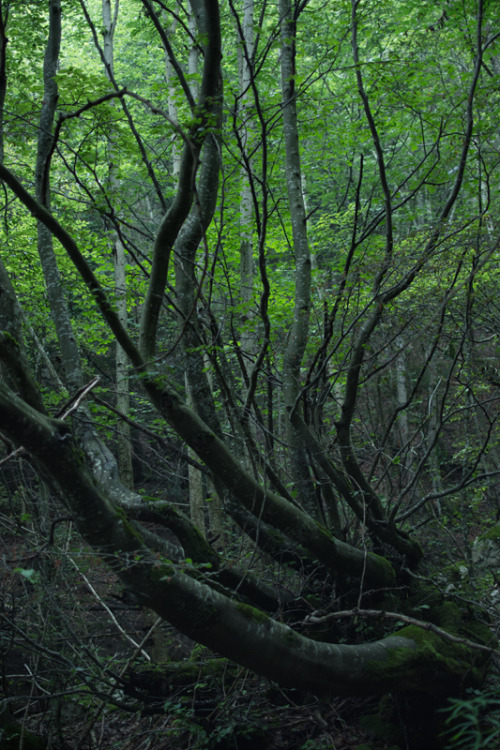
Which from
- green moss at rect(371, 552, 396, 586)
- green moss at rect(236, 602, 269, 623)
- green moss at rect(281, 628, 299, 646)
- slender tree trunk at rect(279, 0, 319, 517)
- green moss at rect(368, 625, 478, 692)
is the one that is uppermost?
slender tree trunk at rect(279, 0, 319, 517)

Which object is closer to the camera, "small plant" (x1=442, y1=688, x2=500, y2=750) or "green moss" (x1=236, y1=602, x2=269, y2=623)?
"small plant" (x1=442, y1=688, x2=500, y2=750)

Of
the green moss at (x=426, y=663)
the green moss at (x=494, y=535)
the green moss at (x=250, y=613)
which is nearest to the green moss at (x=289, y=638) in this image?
the green moss at (x=250, y=613)

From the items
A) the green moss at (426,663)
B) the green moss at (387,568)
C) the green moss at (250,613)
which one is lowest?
the green moss at (426,663)

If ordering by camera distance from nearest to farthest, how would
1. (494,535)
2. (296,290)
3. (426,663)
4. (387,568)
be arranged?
(426,663) < (387,568) < (296,290) < (494,535)

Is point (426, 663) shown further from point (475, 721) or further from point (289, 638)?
point (475, 721)

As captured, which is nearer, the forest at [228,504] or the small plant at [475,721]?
the small plant at [475,721]

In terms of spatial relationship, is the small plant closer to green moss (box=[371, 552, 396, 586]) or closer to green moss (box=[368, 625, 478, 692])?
green moss (box=[368, 625, 478, 692])

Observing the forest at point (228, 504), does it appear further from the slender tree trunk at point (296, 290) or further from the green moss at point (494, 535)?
the green moss at point (494, 535)

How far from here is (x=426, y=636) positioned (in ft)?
13.9

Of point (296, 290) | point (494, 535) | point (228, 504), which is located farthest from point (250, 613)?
point (494, 535)

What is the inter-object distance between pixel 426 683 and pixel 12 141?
692 centimetres

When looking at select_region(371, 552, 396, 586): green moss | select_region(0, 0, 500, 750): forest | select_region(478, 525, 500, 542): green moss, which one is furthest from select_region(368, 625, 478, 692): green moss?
select_region(478, 525, 500, 542): green moss

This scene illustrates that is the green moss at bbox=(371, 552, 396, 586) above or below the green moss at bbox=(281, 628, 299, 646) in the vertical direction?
below

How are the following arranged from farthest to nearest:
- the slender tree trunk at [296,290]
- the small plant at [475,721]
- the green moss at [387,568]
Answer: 1. the slender tree trunk at [296,290]
2. the green moss at [387,568]
3. the small plant at [475,721]
